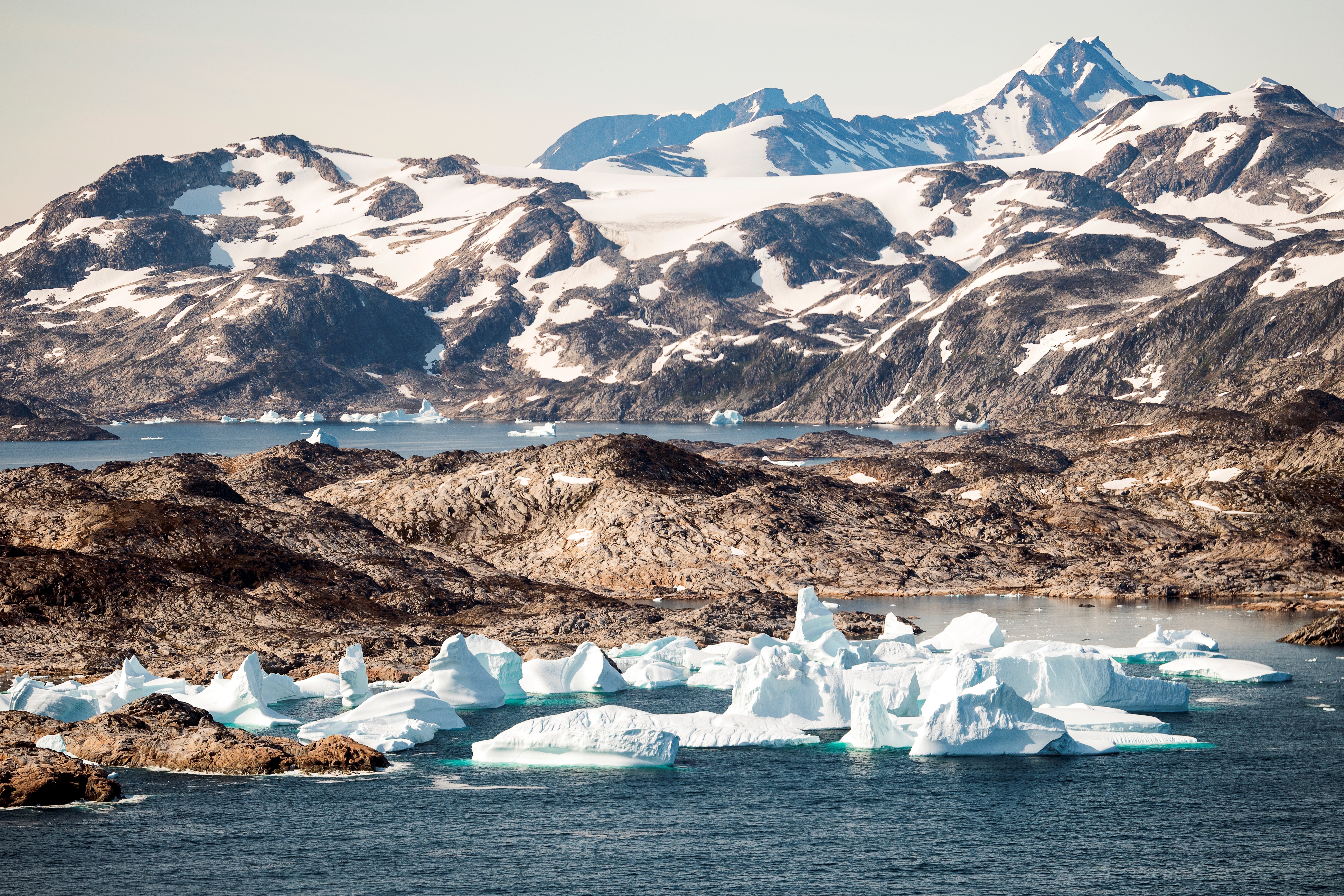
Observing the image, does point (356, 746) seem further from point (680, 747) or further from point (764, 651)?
point (764, 651)

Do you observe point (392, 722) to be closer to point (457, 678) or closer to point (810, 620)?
point (457, 678)

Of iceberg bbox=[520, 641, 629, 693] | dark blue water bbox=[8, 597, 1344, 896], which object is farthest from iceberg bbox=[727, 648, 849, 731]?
iceberg bbox=[520, 641, 629, 693]

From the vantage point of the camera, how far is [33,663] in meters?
86.6

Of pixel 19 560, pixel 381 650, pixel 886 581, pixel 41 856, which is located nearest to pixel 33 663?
pixel 19 560

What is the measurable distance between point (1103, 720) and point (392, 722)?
118 ft

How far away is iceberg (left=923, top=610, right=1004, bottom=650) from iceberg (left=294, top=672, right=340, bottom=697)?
123 feet

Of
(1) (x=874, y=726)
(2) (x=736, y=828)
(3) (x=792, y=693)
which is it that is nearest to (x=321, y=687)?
(3) (x=792, y=693)

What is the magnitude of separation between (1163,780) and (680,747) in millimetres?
22591

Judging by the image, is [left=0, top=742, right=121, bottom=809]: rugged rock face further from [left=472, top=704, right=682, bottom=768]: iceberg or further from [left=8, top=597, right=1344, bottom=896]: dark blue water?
[left=472, top=704, right=682, bottom=768]: iceberg

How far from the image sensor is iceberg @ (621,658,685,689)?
277 ft

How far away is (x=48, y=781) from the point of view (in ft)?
179

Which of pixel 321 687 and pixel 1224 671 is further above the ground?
pixel 1224 671

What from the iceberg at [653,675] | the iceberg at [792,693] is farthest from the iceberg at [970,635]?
the iceberg at [653,675]

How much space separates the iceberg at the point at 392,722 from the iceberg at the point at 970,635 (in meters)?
Answer: 34.5
